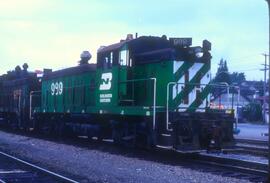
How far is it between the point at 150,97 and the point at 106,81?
249cm

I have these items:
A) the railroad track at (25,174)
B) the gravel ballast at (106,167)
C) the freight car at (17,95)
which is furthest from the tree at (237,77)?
the railroad track at (25,174)

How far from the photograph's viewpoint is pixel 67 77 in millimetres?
21594

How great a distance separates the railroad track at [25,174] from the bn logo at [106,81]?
459 cm

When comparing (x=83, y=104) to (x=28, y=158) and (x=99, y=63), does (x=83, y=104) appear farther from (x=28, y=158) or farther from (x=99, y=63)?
(x=28, y=158)

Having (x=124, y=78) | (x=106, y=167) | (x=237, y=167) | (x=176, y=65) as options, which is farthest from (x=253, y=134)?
(x=106, y=167)

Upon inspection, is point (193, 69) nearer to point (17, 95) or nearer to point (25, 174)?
point (25, 174)

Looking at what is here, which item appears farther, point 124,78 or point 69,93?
point 69,93

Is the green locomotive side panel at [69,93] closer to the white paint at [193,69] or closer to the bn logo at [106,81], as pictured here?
the bn logo at [106,81]

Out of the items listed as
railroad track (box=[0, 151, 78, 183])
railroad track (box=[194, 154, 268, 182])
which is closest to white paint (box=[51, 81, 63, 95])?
railroad track (box=[0, 151, 78, 183])

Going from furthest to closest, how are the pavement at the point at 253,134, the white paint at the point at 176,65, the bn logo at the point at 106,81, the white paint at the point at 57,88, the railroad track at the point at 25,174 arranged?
the pavement at the point at 253,134 < the white paint at the point at 57,88 < the bn logo at the point at 106,81 < the white paint at the point at 176,65 < the railroad track at the point at 25,174

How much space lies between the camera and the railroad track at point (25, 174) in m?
10.3

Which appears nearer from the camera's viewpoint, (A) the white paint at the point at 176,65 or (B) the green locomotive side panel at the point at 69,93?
(A) the white paint at the point at 176,65

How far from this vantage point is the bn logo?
1673cm

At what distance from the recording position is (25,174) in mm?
11273
